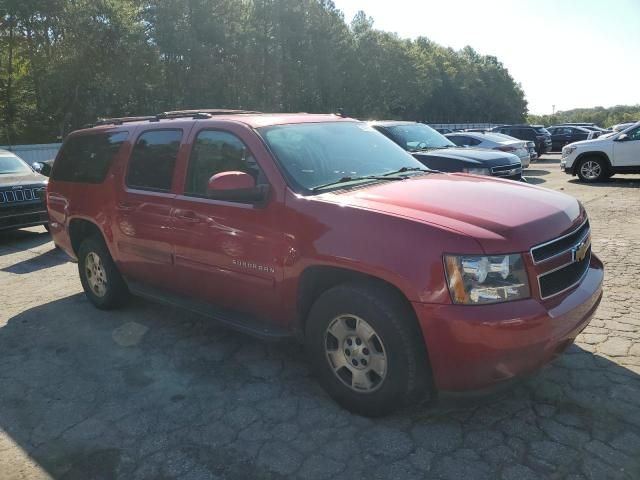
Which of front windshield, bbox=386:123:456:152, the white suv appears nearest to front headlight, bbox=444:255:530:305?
front windshield, bbox=386:123:456:152

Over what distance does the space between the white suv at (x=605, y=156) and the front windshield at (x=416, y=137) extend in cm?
588

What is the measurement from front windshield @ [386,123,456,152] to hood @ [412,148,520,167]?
0.36 m

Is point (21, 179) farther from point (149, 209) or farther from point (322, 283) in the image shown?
point (322, 283)

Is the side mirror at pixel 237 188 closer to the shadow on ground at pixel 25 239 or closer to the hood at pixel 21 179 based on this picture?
the shadow on ground at pixel 25 239

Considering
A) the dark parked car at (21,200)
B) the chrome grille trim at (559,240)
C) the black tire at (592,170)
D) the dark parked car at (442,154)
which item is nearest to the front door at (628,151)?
the black tire at (592,170)

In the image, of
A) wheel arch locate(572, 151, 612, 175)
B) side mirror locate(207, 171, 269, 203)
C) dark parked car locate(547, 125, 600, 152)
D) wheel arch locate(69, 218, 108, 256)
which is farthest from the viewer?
dark parked car locate(547, 125, 600, 152)

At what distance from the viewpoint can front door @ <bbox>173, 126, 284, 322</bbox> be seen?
3521 mm

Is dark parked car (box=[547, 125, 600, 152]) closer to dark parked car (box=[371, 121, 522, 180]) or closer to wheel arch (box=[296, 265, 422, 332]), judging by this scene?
dark parked car (box=[371, 121, 522, 180])

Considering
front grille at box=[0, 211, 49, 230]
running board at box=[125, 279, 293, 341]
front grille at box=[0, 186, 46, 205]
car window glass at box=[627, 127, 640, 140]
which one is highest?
car window glass at box=[627, 127, 640, 140]

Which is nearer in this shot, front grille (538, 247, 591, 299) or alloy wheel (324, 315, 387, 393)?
front grille (538, 247, 591, 299)

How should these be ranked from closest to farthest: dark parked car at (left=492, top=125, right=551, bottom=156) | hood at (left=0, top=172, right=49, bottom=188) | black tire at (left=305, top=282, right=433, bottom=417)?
1. black tire at (left=305, top=282, right=433, bottom=417)
2. hood at (left=0, top=172, right=49, bottom=188)
3. dark parked car at (left=492, top=125, right=551, bottom=156)

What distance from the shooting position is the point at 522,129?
24.4 m

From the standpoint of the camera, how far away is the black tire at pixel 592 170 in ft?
46.5

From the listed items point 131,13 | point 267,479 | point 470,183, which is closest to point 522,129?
point 131,13
